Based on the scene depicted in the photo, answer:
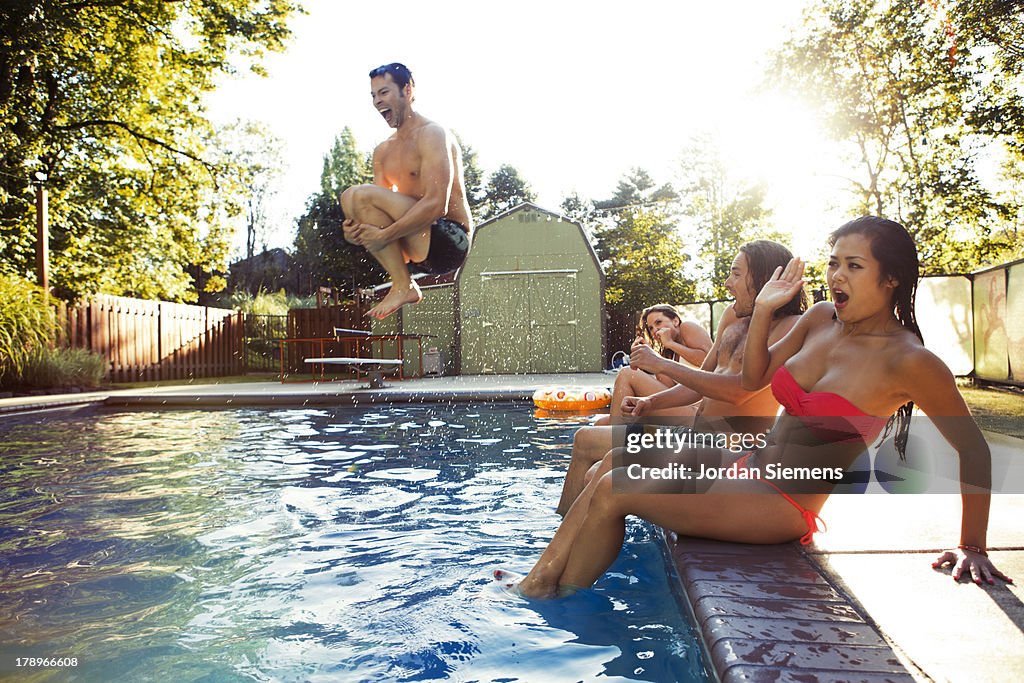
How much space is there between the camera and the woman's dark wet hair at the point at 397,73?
2707 mm

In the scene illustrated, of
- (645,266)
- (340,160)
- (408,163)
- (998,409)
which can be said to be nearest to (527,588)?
(408,163)

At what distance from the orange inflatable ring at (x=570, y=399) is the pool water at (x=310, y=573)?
7.57 ft

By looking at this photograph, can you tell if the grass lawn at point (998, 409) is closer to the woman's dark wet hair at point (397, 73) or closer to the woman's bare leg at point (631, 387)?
the woman's bare leg at point (631, 387)

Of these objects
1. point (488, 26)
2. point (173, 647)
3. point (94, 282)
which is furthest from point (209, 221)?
point (173, 647)

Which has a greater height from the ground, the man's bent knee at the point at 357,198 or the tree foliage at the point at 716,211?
the tree foliage at the point at 716,211

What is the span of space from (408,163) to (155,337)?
16.0 meters

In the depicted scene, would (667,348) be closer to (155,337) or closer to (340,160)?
(155,337)

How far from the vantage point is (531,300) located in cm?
1819

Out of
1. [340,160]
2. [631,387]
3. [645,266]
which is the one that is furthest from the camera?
[340,160]

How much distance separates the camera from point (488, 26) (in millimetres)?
5512

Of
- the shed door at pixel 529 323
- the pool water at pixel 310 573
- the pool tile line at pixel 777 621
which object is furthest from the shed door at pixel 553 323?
the pool tile line at pixel 777 621

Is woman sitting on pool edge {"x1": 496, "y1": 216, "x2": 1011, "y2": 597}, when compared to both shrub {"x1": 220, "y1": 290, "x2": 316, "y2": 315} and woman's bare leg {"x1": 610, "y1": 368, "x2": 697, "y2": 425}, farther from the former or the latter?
shrub {"x1": 220, "y1": 290, "x2": 316, "y2": 315}

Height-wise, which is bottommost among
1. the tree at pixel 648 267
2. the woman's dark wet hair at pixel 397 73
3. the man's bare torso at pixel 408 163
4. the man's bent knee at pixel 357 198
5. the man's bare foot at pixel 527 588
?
the man's bare foot at pixel 527 588

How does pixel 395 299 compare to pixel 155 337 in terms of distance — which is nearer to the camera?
pixel 395 299
